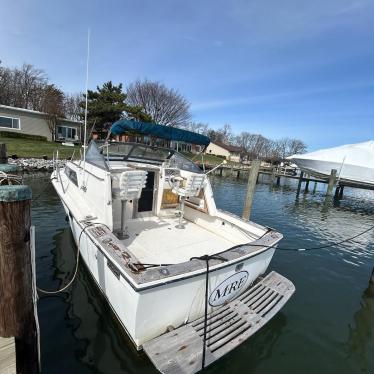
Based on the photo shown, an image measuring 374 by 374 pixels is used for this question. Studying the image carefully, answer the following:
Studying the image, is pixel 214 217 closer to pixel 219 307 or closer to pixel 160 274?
pixel 219 307

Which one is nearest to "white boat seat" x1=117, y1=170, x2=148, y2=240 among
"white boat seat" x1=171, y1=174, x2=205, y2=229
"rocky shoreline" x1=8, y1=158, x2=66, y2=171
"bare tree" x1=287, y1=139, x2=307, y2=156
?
"white boat seat" x1=171, y1=174, x2=205, y2=229

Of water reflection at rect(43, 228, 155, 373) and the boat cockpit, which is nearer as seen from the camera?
water reflection at rect(43, 228, 155, 373)

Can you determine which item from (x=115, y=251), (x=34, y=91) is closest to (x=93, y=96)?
(x=34, y=91)

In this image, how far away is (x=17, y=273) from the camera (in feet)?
6.69

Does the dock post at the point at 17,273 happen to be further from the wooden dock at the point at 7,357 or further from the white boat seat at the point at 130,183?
the white boat seat at the point at 130,183

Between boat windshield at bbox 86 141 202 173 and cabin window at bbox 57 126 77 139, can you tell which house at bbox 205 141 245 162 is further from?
boat windshield at bbox 86 141 202 173

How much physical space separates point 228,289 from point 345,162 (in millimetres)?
22660

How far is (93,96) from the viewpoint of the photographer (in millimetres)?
26516

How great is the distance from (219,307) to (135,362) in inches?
51.5

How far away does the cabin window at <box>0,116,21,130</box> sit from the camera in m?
23.4

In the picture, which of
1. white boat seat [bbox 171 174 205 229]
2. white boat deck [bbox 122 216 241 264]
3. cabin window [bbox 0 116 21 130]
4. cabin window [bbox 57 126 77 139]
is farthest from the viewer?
cabin window [bbox 57 126 77 139]

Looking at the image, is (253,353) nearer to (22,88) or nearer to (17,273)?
(17,273)

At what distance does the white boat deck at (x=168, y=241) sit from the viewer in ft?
13.9

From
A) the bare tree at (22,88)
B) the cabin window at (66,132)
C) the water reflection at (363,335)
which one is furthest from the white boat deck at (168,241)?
the bare tree at (22,88)
